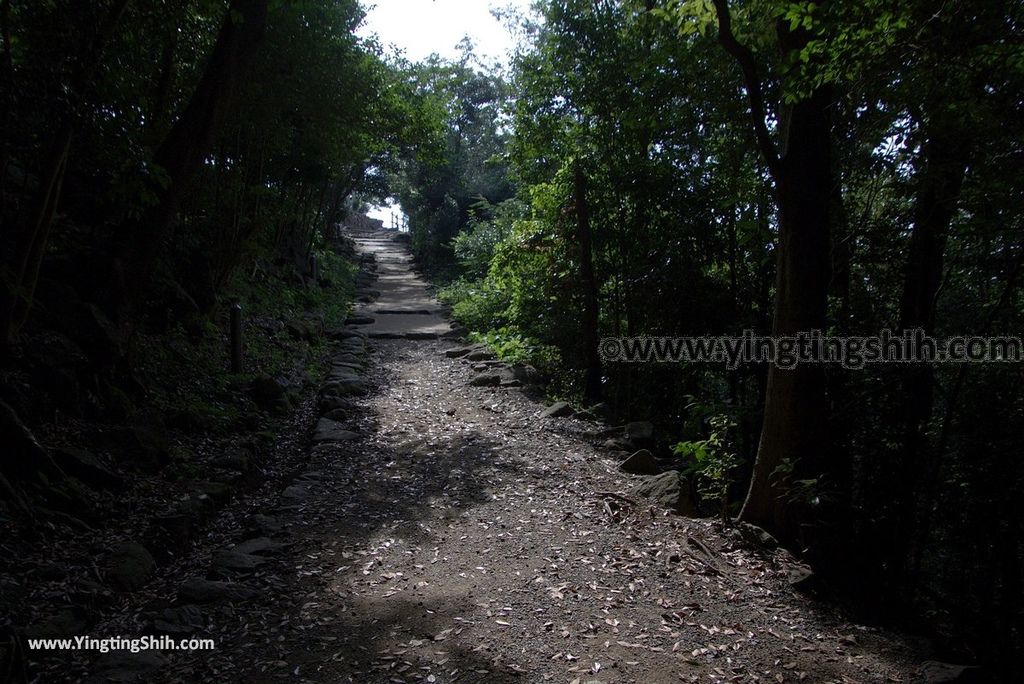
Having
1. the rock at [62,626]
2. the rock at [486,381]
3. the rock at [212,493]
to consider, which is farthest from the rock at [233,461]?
the rock at [486,381]

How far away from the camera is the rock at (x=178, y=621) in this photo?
3166 mm

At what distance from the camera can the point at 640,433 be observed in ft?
23.2

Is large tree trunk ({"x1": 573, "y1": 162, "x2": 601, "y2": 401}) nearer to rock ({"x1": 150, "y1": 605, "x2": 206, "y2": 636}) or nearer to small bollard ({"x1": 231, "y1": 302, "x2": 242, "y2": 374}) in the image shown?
small bollard ({"x1": 231, "y1": 302, "x2": 242, "y2": 374})

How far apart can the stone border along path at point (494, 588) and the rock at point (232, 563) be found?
0.01 meters

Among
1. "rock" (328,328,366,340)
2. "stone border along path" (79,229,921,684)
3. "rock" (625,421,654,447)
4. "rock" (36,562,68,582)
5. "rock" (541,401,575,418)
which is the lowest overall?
"stone border along path" (79,229,921,684)

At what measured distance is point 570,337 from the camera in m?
8.93

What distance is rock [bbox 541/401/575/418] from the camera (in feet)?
25.5

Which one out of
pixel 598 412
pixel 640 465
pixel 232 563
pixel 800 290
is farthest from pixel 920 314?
pixel 232 563

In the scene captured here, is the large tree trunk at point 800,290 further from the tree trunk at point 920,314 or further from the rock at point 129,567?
the rock at point 129,567

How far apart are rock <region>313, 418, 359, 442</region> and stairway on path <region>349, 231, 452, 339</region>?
5.63m

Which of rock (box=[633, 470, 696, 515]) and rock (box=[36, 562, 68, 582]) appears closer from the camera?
rock (box=[36, 562, 68, 582])

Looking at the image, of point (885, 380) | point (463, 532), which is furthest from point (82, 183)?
point (885, 380)

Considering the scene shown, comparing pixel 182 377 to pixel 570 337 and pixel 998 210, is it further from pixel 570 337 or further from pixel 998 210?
pixel 998 210

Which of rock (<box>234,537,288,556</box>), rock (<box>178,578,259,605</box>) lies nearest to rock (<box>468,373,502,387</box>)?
rock (<box>234,537,288,556</box>)
